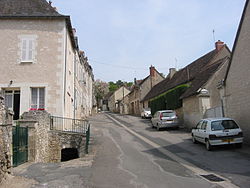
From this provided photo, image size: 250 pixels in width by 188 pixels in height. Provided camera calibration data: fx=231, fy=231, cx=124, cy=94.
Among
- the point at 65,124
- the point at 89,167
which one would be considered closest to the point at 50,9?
the point at 65,124

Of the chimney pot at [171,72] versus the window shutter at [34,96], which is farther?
the chimney pot at [171,72]

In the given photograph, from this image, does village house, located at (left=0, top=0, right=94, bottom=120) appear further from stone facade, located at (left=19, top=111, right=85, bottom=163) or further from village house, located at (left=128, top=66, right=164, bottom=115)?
village house, located at (left=128, top=66, right=164, bottom=115)

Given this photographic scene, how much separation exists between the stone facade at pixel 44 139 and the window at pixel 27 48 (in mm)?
4546

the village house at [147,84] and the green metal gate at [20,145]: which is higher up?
the village house at [147,84]

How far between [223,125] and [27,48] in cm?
1237

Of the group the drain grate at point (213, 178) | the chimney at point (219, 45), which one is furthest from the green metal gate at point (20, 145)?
the chimney at point (219, 45)

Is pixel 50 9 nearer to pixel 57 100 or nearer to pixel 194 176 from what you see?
pixel 57 100

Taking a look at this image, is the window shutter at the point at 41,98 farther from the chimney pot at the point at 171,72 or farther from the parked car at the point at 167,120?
the chimney pot at the point at 171,72

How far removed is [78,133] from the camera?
13.1m

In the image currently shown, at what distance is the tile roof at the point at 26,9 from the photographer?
589 inches

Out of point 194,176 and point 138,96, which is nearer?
point 194,176

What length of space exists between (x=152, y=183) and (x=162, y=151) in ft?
16.2

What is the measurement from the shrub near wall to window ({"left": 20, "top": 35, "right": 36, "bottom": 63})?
13.7 meters

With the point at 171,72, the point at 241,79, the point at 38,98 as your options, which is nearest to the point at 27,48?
the point at 38,98
